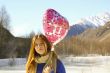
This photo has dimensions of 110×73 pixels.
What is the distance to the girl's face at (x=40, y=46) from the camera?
2863 millimetres

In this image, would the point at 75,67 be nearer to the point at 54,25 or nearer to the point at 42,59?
the point at 54,25

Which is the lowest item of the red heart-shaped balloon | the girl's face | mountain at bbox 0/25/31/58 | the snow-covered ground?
the snow-covered ground

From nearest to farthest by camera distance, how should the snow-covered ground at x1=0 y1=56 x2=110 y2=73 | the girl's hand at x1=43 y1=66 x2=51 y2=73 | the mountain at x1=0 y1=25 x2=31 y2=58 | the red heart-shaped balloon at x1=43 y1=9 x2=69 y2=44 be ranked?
the girl's hand at x1=43 y1=66 x2=51 y2=73 < the red heart-shaped balloon at x1=43 y1=9 x2=69 y2=44 < the snow-covered ground at x1=0 y1=56 x2=110 y2=73 < the mountain at x1=0 y1=25 x2=31 y2=58

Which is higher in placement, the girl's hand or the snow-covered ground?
the girl's hand

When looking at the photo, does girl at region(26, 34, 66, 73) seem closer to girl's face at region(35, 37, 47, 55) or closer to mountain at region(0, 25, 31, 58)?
girl's face at region(35, 37, 47, 55)

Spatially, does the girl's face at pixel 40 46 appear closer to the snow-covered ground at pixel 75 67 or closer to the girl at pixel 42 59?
the girl at pixel 42 59

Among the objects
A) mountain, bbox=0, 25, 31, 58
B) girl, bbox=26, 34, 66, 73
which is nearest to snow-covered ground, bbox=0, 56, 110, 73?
mountain, bbox=0, 25, 31, 58

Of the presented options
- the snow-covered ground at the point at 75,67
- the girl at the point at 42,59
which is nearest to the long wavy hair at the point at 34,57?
the girl at the point at 42,59

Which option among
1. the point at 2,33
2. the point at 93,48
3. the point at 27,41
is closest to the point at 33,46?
the point at 2,33

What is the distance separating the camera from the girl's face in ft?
9.39

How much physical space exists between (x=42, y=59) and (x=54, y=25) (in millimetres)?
297

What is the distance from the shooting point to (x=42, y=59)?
2.87m

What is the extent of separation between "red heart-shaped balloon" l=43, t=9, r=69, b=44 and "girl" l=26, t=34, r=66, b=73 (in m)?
0.17

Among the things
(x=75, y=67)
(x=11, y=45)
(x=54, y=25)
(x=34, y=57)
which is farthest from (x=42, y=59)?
(x=11, y=45)
